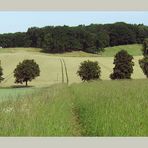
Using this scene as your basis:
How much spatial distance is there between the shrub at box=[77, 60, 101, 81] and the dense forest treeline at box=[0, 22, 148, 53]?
9.77 m

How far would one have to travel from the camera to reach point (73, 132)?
1109 cm

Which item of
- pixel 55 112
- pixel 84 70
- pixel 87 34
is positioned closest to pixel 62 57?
pixel 87 34

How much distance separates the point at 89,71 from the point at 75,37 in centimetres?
2369

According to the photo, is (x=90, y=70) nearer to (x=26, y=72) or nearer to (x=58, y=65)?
(x=58, y=65)

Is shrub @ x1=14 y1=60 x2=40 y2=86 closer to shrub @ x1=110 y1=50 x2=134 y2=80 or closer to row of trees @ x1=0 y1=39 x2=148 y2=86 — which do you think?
row of trees @ x1=0 y1=39 x2=148 y2=86

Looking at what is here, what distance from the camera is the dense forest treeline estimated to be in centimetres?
9279

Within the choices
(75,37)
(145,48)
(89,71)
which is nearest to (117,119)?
(145,48)

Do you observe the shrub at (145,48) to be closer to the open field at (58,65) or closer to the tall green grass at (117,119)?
the open field at (58,65)

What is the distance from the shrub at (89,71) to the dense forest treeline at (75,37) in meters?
9.77

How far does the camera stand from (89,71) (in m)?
85.6

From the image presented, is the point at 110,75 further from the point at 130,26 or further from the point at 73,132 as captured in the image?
the point at 73,132

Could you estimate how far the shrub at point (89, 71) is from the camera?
3295 inches

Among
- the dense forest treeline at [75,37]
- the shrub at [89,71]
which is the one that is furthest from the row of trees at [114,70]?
the dense forest treeline at [75,37]

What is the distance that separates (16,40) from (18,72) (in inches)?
1745
